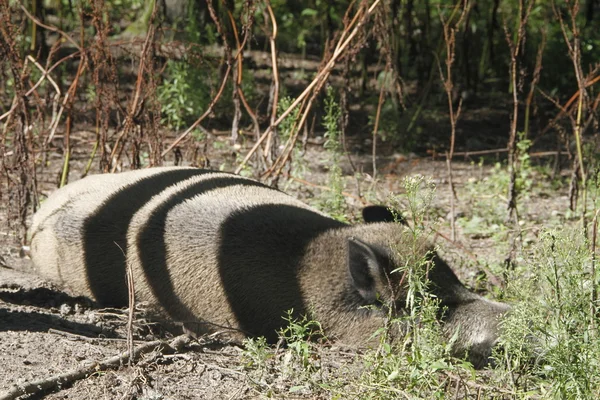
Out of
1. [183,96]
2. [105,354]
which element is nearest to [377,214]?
[105,354]

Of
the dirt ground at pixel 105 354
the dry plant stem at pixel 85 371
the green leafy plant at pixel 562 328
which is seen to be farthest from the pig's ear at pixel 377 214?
the green leafy plant at pixel 562 328

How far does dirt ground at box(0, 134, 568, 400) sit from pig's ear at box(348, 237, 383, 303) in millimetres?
334

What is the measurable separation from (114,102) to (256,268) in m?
1.92

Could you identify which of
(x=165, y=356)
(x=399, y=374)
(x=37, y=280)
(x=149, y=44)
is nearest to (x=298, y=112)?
(x=149, y=44)

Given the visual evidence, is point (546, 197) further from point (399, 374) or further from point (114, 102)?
point (399, 374)

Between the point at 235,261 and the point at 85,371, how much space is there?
139cm

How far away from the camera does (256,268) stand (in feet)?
15.8

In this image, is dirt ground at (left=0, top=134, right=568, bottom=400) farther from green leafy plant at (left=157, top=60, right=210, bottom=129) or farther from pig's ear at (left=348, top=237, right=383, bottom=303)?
green leafy plant at (left=157, top=60, right=210, bottom=129)

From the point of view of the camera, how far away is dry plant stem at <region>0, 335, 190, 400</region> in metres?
3.39

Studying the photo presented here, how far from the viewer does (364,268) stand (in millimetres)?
4527

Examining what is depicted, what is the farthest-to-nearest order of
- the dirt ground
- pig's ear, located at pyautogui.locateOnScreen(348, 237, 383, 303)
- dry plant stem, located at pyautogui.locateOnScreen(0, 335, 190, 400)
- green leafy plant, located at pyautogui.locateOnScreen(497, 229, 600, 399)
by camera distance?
pig's ear, located at pyautogui.locateOnScreen(348, 237, 383, 303) → the dirt ground → dry plant stem, located at pyautogui.locateOnScreen(0, 335, 190, 400) → green leafy plant, located at pyautogui.locateOnScreen(497, 229, 600, 399)

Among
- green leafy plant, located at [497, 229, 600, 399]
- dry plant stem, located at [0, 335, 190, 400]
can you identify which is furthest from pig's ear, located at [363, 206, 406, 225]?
green leafy plant, located at [497, 229, 600, 399]

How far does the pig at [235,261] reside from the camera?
15.0ft

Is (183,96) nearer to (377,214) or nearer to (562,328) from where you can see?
(377,214)
